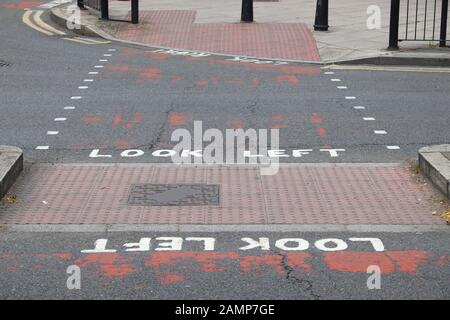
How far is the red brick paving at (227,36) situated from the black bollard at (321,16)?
11.4 inches

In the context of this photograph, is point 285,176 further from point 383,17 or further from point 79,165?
point 383,17

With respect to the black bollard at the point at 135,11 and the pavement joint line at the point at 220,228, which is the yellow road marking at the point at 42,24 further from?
the pavement joint line at the point at 220,228

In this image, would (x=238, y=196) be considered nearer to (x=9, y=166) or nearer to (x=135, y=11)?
(x=9, y=166)

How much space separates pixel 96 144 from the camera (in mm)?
12719

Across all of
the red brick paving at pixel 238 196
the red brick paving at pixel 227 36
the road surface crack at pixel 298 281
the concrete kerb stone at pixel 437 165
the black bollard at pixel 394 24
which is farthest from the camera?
the red brick paving at pixel 227 36

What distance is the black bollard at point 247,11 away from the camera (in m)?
22.8

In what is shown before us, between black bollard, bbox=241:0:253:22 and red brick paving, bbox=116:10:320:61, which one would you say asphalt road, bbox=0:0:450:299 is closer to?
red brick paving, bbox=116:10:320:61

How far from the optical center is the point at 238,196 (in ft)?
34.2

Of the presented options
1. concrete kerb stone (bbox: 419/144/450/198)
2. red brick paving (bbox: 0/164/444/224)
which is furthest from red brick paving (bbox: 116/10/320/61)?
red brick paving (bbox: 0/164/444/224)

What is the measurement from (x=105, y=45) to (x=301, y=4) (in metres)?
7.43

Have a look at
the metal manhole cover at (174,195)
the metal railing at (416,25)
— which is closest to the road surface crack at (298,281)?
the metal manhole cover at (174,195)

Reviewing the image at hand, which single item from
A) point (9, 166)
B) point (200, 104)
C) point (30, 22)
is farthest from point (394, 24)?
point (9, 166)

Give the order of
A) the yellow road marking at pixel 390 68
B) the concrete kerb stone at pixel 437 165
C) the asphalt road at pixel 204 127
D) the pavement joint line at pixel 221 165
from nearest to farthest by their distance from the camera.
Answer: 1. the asphalt road at pixel 204 127
2. the concrete kerb stone at pixel 437 165
3. the pavement joint line at pixel 221 165
4. the yellow road marking at pixel 390 68

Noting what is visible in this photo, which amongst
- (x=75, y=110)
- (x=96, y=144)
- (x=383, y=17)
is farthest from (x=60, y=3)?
(x=96, y=144)
